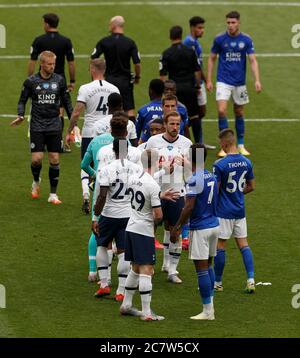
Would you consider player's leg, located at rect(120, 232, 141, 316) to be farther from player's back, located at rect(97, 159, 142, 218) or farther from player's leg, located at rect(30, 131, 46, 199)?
player's leg, located at rect(30, 131, 46, 199)

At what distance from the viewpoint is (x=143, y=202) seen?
16875 mm

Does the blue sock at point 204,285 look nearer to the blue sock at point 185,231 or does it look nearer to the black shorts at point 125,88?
the blue sock at point 185,231

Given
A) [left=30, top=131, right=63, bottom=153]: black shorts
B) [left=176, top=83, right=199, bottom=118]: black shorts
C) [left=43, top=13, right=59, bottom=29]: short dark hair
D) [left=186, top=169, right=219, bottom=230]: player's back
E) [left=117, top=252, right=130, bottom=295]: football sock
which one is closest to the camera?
[left=186, top=169, right=219, bottom=230]: player's back

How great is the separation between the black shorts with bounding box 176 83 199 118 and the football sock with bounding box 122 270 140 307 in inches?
355

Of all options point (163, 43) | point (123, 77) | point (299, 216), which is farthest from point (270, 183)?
point (163, 43)

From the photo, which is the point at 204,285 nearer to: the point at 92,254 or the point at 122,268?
the point at 122,268

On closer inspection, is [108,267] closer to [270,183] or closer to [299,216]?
[299,216]

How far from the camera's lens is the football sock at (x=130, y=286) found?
17.1m

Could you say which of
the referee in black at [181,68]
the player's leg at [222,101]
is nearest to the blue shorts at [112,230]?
the referee in black at [181,68]

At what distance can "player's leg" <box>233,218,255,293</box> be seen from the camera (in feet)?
60.0

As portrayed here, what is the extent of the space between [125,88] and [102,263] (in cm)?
882

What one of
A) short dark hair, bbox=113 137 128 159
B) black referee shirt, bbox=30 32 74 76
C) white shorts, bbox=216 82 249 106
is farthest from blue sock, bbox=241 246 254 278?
black referee shirt, bbox=30 32 74 76

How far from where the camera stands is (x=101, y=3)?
37.7 m

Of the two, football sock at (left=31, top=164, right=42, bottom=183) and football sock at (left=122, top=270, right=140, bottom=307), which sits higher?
football sock at (left=31, top=164, right=42, bottom=183)
